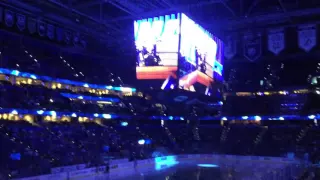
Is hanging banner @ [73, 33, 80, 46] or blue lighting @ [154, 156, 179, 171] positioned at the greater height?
hanging banner @ [73, 33, 80, 46]

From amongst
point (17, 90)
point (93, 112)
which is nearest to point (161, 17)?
point (17, 90)

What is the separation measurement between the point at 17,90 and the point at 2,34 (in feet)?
15.5

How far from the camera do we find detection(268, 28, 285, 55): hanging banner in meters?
19.6

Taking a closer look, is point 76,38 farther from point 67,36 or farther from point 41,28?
point 41,28

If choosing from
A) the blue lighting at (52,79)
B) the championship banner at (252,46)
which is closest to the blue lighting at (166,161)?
the blue lighting at (52,79)

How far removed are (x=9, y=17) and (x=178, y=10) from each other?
995cm

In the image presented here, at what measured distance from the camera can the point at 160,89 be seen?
1867 cm

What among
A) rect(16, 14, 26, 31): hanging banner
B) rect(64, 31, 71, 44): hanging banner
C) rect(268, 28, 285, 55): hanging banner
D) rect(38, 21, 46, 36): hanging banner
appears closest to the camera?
rect(268, 28, 285, 55): hanging banner

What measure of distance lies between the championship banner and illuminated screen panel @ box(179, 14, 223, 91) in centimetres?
177

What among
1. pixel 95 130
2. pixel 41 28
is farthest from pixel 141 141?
pixel 41 28

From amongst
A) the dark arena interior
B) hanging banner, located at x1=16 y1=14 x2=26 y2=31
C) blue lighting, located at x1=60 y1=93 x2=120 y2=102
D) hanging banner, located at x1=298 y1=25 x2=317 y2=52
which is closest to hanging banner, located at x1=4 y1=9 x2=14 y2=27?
the dark arena interior

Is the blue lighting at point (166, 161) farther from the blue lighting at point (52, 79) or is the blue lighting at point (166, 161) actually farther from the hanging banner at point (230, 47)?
the hanging banner at point (230, 47)

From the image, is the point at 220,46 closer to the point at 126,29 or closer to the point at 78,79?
the point at 126,29

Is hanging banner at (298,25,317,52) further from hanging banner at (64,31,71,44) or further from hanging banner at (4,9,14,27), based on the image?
hanging banner at (4,9,14,27)
